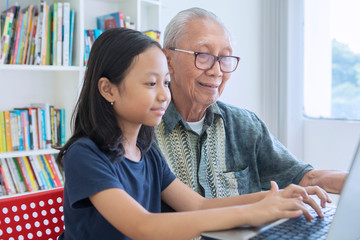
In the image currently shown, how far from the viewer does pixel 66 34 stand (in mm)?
2547

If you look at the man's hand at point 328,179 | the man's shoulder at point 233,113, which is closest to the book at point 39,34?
the man's shoulder at point 233,113

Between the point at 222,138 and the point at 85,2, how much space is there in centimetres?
174

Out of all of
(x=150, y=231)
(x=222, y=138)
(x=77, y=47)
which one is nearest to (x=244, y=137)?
(x=222, y=138)

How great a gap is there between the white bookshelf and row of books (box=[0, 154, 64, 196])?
11 centimetres

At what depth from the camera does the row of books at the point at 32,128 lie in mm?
2432

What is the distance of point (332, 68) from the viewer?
3496 mm

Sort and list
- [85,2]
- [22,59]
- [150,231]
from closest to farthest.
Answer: [150,231]
[22,59]
[85,2]

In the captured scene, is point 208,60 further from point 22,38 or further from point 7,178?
point 7,178

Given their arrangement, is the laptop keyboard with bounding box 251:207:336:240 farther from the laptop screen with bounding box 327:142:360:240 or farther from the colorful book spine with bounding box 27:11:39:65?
the colorful book spine with bounding box 27:11:39:65

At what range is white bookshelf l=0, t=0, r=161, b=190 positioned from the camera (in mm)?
2568

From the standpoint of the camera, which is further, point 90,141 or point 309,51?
point 309,51

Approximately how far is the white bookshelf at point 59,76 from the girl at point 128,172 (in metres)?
1.40

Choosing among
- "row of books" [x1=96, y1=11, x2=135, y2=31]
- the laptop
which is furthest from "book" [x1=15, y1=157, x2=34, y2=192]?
the laptop

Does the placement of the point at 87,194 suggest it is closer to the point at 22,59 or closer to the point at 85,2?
the point at 22,59
